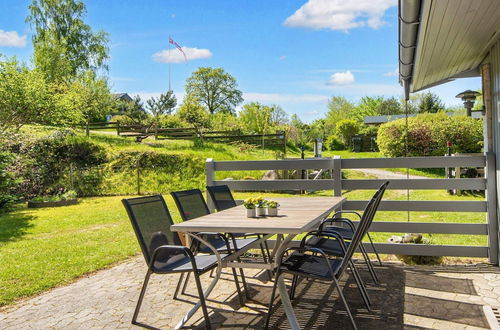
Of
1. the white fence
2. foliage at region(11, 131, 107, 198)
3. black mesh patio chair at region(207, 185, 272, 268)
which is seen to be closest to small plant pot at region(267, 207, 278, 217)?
black mesh patio chair at region(207, 185, 272, 268)

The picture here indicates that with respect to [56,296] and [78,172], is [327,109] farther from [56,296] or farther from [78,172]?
[56,296]

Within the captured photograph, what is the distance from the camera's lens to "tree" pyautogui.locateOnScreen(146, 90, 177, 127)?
22562 mm

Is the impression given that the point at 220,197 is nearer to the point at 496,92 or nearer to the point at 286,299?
the point at 286,299

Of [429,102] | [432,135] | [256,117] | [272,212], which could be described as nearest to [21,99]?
[272,212]

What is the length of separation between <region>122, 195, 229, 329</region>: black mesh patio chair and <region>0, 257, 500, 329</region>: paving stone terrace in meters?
0.41

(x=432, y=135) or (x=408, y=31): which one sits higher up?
(x=408, y=31)

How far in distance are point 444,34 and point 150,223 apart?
3.06 m

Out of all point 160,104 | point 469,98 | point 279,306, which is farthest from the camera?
point 160,104

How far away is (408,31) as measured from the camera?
3395 mm

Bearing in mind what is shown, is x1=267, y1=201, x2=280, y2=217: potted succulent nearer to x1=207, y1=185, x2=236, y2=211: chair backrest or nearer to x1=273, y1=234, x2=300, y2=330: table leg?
x1=273, y1=234, x2=300, y2=330: table leg

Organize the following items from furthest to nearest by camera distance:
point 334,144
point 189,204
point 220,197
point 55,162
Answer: point 334,144 < point 55,162 < point 220,197 < point 189,204

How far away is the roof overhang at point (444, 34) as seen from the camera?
2.98 meters

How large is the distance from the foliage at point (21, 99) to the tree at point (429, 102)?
3050 centimetres

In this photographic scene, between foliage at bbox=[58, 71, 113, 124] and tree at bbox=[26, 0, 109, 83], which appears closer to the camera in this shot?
foliage at bbox=[58, 71, 113, 124]
